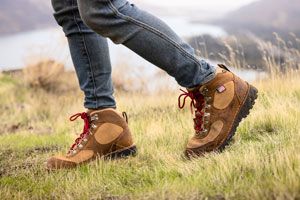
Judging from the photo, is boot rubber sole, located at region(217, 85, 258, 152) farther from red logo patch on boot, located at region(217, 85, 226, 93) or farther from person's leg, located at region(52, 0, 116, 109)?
person's leg, located at region(52, 0, 116, 109)

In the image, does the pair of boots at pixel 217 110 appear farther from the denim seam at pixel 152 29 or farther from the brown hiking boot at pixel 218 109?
the denim seam at pixel 152 29

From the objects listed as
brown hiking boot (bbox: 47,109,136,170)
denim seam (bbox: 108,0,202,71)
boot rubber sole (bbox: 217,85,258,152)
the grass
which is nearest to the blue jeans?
denim seam (bbox: 108,0,202,71)

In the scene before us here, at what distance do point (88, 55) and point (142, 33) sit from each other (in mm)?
502

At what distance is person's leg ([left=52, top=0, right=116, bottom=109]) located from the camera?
102 inches

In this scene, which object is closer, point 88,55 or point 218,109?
point 218,109

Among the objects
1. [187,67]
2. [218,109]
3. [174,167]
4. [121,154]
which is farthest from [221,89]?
[121,154]

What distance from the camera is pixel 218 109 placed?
2.40 meters

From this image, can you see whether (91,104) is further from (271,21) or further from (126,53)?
(271,21)

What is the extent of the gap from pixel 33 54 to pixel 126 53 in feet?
5.71

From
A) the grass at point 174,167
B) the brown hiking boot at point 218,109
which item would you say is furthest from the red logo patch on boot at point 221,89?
the grass at point 174,167

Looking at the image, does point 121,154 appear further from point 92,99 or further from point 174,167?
point 174,167

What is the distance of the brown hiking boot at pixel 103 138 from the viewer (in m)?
2.64

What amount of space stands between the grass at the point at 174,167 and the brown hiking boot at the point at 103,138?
0.08 metres

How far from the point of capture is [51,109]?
638 centimetres
